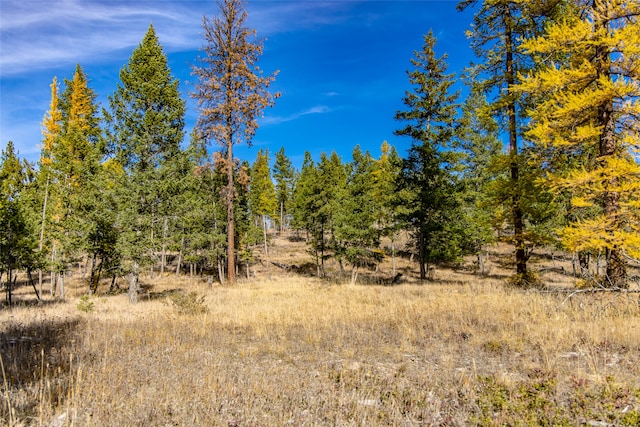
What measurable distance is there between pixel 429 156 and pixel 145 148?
14908 mm

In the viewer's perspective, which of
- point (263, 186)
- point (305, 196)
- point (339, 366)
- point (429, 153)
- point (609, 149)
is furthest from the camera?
point (263, 186)

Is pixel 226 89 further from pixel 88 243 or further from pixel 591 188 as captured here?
pixel 591 188

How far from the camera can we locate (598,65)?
10125 millimetres

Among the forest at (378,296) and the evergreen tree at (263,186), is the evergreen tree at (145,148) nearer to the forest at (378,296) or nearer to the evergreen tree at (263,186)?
the forest at (378,296)

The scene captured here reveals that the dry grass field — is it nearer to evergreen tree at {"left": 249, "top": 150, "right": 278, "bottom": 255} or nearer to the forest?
the forest

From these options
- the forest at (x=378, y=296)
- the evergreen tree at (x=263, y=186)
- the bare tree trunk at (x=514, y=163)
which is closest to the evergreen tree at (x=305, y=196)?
the evergreen tree at (x=263, y=186)

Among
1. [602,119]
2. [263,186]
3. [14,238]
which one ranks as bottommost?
[14,238]

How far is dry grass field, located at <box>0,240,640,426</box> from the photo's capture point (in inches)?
165

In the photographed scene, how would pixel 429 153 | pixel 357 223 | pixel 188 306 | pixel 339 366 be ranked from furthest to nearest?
pixel 357 223
pixel 429 153
pixel 188 306
pixel 339 366

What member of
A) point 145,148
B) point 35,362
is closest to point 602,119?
point 35,362

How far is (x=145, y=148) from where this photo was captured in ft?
51.3

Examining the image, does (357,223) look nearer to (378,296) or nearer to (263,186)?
(378,296)

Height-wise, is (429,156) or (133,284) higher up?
(429,156)

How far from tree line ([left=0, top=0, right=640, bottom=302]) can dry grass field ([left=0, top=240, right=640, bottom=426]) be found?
3.39m
